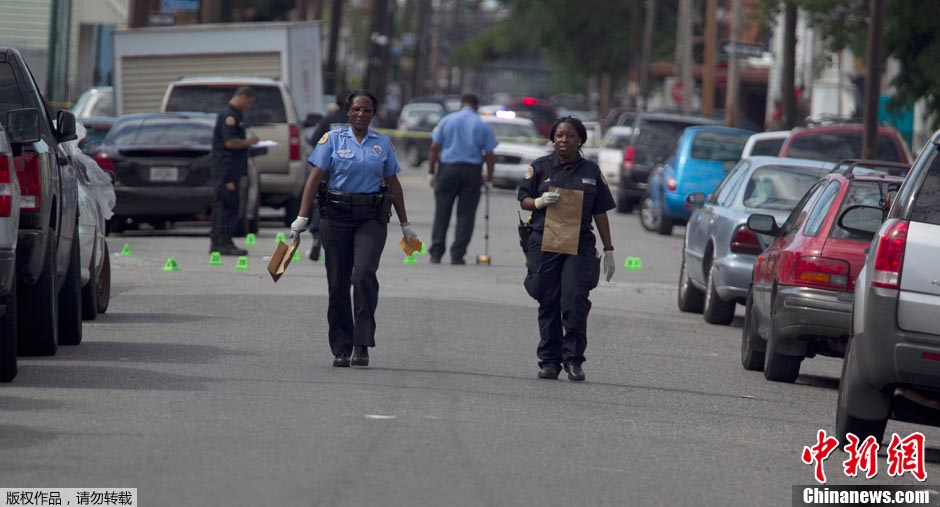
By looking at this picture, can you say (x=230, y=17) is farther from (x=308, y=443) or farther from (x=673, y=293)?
(x=308, y=443)

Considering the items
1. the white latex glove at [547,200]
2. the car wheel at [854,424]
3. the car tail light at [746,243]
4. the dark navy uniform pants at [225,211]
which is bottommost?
the car wheel at [854,424]

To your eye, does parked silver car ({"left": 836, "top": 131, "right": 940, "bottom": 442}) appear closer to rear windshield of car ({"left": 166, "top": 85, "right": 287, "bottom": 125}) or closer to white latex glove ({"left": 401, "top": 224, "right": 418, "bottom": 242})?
white latex glove ({"left": 401, "top": 224, "right": 418, "bottom": 242})

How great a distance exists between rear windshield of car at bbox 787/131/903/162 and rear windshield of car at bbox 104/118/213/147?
755 cm

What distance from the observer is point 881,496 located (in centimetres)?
771

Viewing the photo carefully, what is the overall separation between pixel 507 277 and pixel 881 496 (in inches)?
438

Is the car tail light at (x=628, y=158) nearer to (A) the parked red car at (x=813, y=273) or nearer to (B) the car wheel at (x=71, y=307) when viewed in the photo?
(A) the parked red car at (x=813, y=273)

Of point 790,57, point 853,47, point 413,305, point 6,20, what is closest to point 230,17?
point 6,20

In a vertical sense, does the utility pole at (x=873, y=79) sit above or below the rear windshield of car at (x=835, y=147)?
above

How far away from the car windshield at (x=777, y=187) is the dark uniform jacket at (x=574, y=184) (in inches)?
176

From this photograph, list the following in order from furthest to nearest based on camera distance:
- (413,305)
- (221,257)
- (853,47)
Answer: (853,47)
(221,257)
(413,305)

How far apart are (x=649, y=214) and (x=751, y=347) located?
16.0 m

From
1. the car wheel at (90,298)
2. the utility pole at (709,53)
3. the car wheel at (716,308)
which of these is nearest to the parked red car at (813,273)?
the car wheel at (716,308)

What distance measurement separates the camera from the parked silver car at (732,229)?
14.6m

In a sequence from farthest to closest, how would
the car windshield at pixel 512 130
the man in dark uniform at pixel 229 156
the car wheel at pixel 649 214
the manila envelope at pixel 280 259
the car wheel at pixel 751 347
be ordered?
the car windshield at pixel 512 130 → the car wheel at pixel 649 214 → the man in dark uniform at pixel 229 156 → the car wheel at pixel 751 347 → the manila envelope at pixel 280 259
